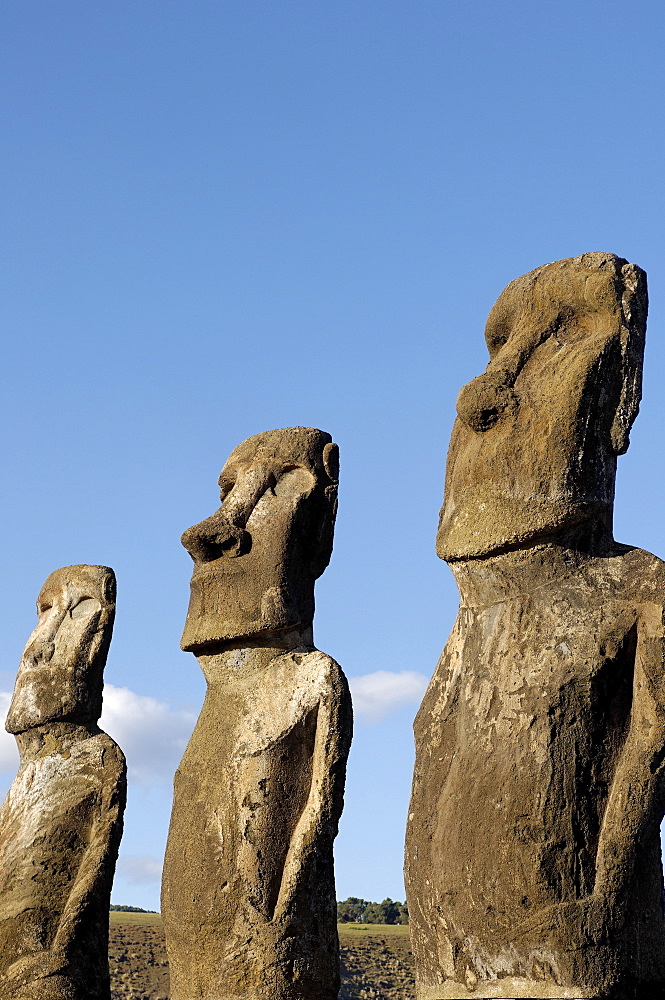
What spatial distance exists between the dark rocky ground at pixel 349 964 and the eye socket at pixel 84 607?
502 cm

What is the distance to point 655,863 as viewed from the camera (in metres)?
6.15

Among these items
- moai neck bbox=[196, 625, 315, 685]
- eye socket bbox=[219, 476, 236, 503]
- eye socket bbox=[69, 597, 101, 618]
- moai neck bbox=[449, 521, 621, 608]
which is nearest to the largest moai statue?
moai neck bbox=[449, 521, 621, 608]

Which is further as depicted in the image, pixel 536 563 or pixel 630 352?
pixel 630 352

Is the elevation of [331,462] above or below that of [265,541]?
above

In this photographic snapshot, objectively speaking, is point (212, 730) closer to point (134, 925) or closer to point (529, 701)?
point (529, 701)

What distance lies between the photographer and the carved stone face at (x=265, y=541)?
833cm

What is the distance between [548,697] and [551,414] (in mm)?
1328

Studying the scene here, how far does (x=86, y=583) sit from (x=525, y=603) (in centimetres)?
514

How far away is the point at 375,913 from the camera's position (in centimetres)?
1841

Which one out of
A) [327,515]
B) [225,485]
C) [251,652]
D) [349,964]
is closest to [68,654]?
[225,485]

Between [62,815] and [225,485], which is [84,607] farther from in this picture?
[225,485]

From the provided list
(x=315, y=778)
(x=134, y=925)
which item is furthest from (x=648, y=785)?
(x=134, y=925)

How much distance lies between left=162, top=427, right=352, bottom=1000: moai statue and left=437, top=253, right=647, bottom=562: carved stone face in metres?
1.78

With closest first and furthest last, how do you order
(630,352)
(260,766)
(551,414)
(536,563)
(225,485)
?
(536,563)
(551,414)
(630,352)
(260,766)
(225,485)
